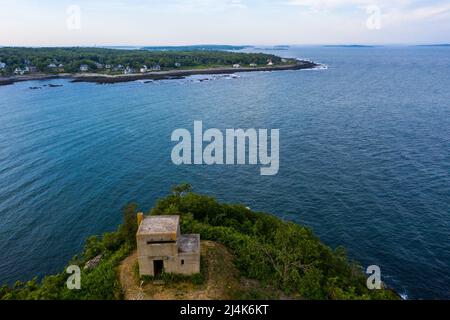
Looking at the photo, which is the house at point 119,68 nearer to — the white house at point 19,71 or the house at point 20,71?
the house at point 20,71

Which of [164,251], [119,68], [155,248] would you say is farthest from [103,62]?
[164,251]

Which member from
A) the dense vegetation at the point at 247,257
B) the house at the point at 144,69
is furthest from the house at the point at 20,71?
the dense vegetation at the point at 247,257

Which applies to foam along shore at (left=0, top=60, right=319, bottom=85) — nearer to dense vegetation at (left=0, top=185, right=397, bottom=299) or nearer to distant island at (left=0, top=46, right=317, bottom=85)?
distant island at (left=0, top=46, right=317, bottom=85)
